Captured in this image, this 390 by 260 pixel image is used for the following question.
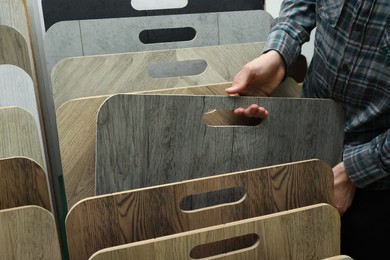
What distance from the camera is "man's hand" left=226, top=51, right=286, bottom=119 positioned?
79 cm

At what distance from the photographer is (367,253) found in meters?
0.86

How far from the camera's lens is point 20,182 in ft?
1.89

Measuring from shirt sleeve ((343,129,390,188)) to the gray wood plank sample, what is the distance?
0.14 ft

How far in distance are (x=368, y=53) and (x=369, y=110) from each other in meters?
0.10

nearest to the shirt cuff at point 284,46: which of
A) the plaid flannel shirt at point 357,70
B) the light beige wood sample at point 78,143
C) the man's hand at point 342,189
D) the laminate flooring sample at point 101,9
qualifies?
the plaid flannel shirt at point 357,70

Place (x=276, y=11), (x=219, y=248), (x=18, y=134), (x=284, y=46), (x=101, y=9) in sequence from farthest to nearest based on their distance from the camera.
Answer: (x=276, y=11) → (x=101, y=9) → (x=284, y=46) → (x=18, y=134) → (x=219, y=248)

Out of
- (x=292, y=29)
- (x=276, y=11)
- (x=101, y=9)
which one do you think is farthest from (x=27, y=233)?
(x=276, y=11)

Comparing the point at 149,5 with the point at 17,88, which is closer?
the point at 17,88

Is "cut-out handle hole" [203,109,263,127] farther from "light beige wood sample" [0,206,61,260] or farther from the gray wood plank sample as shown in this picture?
"light beige wood sample" [0,206,61,260]

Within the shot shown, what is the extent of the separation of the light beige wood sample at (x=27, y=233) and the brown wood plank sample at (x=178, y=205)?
25 millimetres

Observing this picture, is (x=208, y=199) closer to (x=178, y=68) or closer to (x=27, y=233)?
(x=27, y=233)

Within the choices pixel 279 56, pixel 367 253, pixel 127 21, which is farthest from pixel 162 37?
pixel 367 253

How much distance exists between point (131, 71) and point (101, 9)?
1.20 ft

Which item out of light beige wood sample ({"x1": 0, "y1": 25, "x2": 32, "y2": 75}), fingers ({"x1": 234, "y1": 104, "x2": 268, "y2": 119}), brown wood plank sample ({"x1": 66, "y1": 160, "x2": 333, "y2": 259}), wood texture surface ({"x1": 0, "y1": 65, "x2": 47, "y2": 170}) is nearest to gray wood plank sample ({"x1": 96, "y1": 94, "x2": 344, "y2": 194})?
fingers ({"x1": 234, "y1": 104, "x2": 268, "y2": 119})
